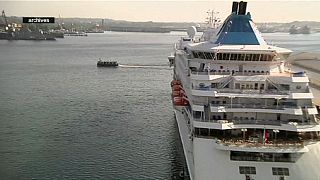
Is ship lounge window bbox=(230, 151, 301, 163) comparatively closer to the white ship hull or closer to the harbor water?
the white ship hull

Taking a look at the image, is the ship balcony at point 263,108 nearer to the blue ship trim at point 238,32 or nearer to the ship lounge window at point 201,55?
the ship lounge window at point 201,55

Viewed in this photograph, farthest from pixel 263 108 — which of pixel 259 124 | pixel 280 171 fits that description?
pixel 280 171

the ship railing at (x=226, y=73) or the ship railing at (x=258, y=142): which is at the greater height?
the ship railing at (x=226, y=73)

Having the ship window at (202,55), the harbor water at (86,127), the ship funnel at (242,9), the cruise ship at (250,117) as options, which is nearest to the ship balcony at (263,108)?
the cruise ship at (250,117)

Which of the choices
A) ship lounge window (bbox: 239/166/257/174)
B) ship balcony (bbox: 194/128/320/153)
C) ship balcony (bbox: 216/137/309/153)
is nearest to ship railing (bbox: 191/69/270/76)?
ship balcony (bbox: 194/128/320/153)

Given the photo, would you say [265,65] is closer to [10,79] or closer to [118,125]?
[118,125]

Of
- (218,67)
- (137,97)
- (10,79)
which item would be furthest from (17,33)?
(218,67)
